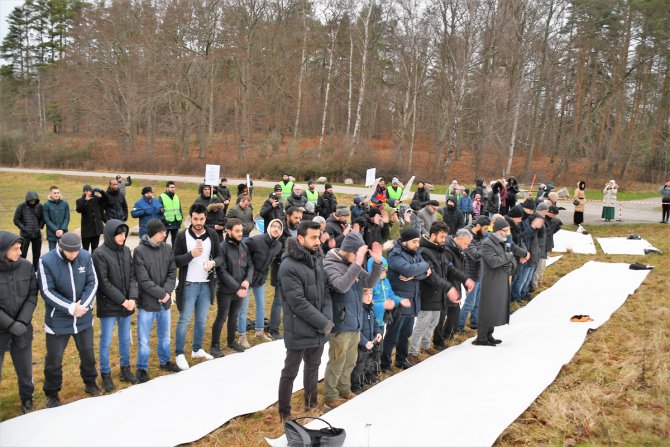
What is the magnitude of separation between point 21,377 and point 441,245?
4768mm

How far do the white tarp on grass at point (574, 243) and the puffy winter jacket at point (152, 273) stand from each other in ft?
35.8

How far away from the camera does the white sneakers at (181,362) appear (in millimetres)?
5945

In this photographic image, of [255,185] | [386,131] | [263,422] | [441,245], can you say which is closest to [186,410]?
[263,422]

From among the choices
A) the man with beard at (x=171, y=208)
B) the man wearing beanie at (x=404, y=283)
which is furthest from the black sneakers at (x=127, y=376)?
the man with beard at (x=171, y=208)

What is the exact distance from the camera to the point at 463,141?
36562 mm

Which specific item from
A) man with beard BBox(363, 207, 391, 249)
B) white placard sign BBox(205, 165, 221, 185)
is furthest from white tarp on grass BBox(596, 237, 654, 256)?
white placard sign BBox(205, 165, 221, 185)

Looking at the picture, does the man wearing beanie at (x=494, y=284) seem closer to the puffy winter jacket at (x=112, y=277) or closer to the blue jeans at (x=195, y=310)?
the blue jeans at (x=195, y=310)

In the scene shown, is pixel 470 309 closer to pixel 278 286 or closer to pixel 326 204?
pixel 278 286

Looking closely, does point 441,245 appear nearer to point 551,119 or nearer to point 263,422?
point 263,422

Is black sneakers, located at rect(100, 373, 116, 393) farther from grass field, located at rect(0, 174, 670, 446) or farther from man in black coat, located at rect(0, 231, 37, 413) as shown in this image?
man in black coat, located at rect(0, 231, 37, 413)

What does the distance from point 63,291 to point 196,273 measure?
58.7 inches

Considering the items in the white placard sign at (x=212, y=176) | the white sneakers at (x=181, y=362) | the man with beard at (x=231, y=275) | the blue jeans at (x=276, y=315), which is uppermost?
the white placard sign at (x=212, y=176)

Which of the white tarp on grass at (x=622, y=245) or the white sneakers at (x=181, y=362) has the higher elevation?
the white tarp on grass at (x=622, y=245)

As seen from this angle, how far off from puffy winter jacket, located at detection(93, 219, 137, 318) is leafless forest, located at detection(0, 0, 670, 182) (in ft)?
79.4
